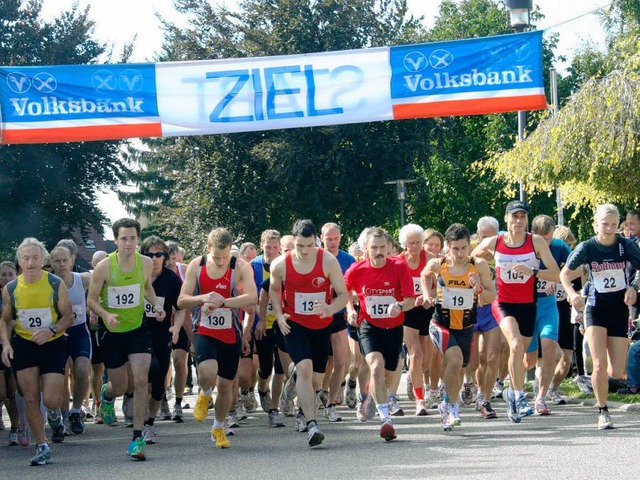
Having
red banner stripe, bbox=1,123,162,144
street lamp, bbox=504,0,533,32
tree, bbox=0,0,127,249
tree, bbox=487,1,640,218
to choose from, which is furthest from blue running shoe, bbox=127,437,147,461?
tree, bbox=0,0,127,249

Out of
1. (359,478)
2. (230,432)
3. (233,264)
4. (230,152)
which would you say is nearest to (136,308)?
Answer: (233,264)

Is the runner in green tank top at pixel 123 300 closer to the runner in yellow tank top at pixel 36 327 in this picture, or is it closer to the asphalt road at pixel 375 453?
the runner in yellow tank top at pixel 36 327

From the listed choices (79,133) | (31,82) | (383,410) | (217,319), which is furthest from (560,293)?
(31,82)

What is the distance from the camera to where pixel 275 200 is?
3984cm

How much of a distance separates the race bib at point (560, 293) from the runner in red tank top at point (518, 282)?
176cm

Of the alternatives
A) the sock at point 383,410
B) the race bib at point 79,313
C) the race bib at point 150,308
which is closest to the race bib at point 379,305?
the sock at point 383,410

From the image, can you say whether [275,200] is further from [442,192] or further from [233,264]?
[233,264]

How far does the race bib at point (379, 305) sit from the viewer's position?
10.8m

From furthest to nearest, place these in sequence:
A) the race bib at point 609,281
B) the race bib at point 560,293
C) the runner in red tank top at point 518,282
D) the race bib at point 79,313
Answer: the race bib at point 560,293, the race bib at point 79,313, the runner in red tank top at point 518,282, the race bib at point 609,281

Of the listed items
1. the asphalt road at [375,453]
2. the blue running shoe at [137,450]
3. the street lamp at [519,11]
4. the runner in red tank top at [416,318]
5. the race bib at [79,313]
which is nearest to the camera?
the asphalt road at [375,453]

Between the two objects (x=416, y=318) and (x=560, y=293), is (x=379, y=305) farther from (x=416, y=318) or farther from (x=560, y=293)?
(x=560, y=293)

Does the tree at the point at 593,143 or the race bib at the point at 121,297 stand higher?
the tree at the point at 593,143

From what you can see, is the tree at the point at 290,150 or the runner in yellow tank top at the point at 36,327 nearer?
the runner in yellow tank top at the point at 36,327

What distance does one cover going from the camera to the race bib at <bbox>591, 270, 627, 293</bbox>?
1066cm
